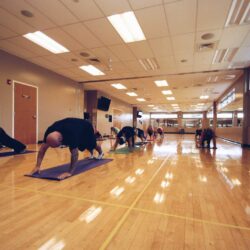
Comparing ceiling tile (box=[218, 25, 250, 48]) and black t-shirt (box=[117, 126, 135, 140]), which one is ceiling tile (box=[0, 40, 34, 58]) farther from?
ceiling tile (box=[218, 25, 250, 48])

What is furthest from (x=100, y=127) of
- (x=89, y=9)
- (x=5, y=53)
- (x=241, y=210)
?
(x=241, y=210)

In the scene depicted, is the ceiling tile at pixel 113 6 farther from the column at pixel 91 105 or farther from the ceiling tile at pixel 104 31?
the column at pixel 91 105

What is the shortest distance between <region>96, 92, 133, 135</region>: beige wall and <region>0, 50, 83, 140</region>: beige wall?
89.1 inches

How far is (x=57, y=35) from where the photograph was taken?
4.23m

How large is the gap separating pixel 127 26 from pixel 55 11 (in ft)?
4.92

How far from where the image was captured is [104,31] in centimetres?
402

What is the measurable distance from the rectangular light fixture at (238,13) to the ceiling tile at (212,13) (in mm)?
89

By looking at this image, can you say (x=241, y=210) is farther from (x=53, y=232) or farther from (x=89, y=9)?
(x=89, y=9)

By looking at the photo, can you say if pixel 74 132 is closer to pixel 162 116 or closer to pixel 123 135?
pixel 123 135

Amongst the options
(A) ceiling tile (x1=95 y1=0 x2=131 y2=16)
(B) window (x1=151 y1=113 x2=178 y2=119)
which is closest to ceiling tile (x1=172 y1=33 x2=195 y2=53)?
(A) ceiling tile (x1=95 y1=0 x2=131 y2=16)

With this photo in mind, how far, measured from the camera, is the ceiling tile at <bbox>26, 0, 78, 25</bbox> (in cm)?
315

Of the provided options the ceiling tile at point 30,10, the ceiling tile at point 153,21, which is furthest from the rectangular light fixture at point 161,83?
the ceiling tile at point 30,10

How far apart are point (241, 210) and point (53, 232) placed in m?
1.58

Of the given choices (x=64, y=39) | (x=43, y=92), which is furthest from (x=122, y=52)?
(x=43, y=92)
